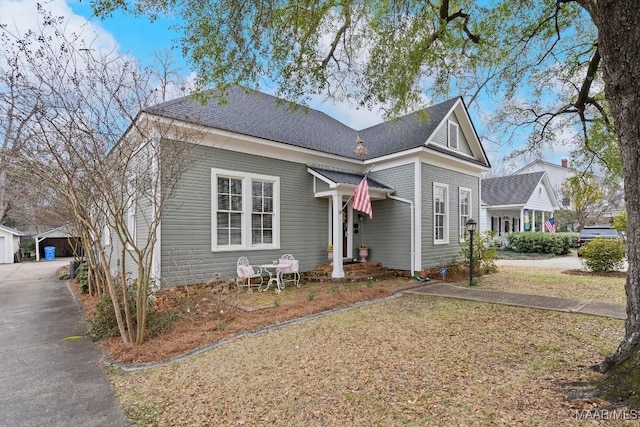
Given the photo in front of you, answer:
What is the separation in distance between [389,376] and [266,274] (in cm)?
676

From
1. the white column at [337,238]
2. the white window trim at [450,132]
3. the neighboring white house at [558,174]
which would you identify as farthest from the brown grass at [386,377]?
the neighboring white house at [558,174]

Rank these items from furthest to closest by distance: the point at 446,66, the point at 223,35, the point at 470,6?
1. the point at 446,66
2. the point at 470,6
3. the point at 223,35

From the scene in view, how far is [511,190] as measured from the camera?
25.8 metres

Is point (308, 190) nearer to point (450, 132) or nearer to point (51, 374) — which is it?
point (450, 132)

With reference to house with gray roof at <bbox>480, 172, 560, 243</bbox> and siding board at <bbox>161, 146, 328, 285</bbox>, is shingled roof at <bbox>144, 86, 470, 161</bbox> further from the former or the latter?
house with gray roof at <bbox>480, 172, 560, 243</bbox>

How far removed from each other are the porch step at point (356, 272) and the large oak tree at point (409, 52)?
510cm

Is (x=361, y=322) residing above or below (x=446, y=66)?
below

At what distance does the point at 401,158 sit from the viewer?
1164cm

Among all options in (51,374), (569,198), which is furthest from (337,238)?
(569,198)

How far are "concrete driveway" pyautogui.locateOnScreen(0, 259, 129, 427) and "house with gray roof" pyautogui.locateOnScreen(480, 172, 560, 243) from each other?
24672 mm

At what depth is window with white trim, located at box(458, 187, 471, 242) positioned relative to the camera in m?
13.5

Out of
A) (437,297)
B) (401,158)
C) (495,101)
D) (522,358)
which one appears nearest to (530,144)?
(495,101)

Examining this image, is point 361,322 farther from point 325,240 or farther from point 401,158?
point 401,158

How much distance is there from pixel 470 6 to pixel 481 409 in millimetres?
8187
